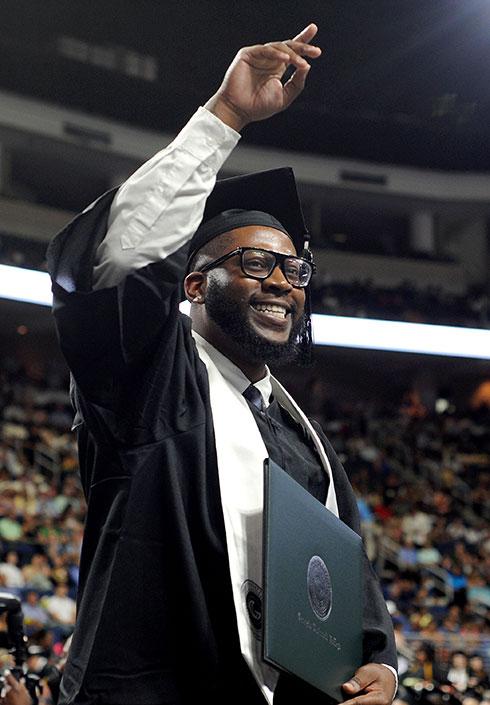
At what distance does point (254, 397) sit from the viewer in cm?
215

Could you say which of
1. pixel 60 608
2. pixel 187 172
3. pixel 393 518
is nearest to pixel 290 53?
pixel 187 172

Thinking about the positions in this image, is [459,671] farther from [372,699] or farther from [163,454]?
[163,454]

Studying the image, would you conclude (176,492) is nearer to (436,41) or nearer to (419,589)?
(419,589)

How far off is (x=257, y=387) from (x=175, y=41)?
43.7ft

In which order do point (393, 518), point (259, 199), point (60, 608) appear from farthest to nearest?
point (393, 518), point (60, 608), point (259, 199)

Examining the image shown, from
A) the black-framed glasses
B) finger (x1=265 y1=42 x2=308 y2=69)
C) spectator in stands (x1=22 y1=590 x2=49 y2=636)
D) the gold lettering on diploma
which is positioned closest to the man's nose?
the black-framed glasses

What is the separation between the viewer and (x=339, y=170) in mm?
17844

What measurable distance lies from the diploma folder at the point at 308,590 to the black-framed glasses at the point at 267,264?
46 cm

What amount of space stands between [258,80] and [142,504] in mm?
775

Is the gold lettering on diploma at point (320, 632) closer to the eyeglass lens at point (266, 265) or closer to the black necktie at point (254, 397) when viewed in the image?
the black necktie at point (254, 397)

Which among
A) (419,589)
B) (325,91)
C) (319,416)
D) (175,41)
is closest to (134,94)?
(175,41)

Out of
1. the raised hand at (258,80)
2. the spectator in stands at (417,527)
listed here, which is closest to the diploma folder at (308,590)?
the raised hand at (258,80)

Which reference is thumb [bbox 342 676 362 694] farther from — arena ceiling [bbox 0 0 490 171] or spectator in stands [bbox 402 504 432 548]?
arena ceiling [bbox 0 0 490 171]

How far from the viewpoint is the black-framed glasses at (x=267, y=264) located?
2068 mm
